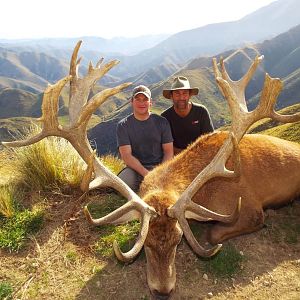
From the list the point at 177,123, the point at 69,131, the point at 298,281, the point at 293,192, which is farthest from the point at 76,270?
the point at 177,123

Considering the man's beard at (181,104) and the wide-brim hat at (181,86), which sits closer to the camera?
the wide-brim hat at (181,86)

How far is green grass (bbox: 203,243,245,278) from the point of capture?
6.32 meters

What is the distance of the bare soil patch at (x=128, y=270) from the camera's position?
235 inches

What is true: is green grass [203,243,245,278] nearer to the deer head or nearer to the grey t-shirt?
the deer head

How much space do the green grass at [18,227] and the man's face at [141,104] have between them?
310cm

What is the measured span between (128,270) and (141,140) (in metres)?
3.52

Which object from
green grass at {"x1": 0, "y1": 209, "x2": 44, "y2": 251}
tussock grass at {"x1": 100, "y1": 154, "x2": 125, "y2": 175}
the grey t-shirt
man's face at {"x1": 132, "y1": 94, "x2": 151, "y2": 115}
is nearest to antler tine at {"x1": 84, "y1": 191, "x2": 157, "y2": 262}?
green grass at {"x1": 0, "y1": 209, "x2": 44, "y2": 251}

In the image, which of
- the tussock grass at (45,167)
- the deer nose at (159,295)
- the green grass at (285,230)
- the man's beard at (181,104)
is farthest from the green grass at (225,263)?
the man's beard at (181,104)

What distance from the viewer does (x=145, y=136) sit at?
9164mm

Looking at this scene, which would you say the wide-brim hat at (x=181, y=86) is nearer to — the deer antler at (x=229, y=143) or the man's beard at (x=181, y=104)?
the man's beard at (x=181, y=104)

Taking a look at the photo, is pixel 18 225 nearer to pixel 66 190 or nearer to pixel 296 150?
pixel 66 190

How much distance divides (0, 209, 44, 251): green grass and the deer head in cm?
193

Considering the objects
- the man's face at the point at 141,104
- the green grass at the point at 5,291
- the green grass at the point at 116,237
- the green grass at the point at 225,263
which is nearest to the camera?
the green grass at the point at 5,291

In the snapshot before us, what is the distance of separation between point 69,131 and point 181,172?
2095 mm
